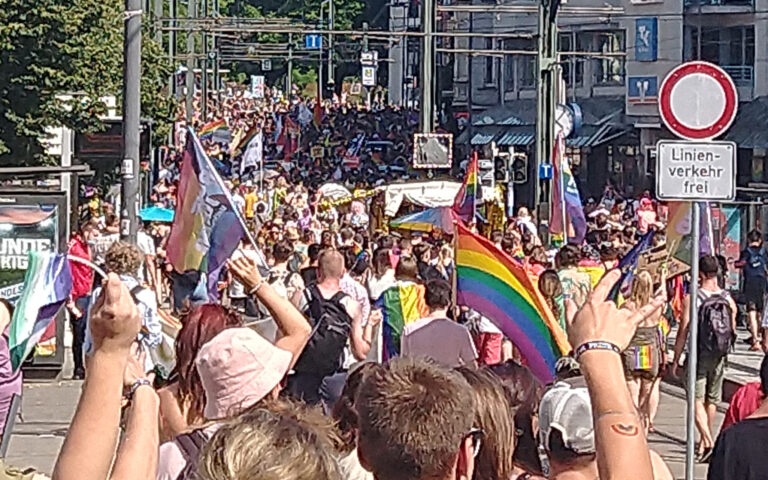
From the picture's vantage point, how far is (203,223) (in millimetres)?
11008

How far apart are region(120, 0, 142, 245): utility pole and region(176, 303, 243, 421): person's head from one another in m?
13.8

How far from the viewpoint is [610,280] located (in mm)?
4500

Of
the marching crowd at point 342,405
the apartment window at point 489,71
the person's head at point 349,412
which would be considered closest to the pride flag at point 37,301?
the marching crowd at point 342,405

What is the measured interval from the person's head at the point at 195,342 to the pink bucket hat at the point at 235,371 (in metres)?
0.12

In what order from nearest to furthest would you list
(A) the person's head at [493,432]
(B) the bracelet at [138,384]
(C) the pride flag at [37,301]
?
(A) the person's head at [493,432] → (B) the bracelet at [138,384] → (C) the pride flag at [37,301]

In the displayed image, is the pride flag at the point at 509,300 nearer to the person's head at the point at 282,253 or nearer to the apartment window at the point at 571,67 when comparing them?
the person's head at the point at 282,253

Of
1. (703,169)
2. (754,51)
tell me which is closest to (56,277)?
(703,169)

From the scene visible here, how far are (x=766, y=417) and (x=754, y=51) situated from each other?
177 ft

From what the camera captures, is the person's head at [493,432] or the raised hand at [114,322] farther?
the person's head at [493,432]

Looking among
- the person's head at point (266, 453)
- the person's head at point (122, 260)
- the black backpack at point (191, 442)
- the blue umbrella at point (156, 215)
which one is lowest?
the black backpack at point (191, 442)

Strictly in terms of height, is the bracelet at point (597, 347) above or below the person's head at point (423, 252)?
above

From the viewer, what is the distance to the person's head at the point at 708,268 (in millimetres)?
14109

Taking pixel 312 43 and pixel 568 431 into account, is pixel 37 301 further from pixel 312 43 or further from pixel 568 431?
pixel 312 43

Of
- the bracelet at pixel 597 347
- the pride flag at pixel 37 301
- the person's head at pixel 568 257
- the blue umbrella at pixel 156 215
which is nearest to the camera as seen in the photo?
the bracelet at pixel 597 347
